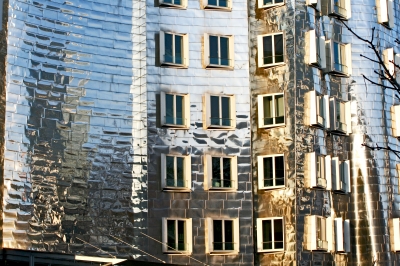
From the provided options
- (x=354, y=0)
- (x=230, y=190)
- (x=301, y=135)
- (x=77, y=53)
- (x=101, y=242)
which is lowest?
(x=101, y=242)

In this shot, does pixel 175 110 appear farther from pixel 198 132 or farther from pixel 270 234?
pixel 270 234

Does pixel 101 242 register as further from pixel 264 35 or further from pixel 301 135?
pixel 264 35

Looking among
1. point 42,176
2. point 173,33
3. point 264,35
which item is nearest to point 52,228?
point 42,176

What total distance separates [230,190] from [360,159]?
24.6 feet

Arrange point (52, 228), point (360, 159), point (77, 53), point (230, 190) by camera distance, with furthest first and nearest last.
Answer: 1. point (360, 159)
2. point (230, 190)
3. point (77, 53)
4. point (52, 228)

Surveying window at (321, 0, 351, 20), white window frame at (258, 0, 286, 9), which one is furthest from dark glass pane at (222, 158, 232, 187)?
window at (321, 0, 351, 20)

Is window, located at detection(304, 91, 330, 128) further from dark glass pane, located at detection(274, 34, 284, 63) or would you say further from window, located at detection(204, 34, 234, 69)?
window, located at detection(204, 34, 234, 69)

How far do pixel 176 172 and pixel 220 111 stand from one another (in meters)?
3.86

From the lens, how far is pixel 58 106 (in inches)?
1296

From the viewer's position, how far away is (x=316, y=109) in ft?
123

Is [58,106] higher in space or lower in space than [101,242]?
higher

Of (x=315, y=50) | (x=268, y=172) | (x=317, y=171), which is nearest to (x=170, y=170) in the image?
(x=268, y=172)

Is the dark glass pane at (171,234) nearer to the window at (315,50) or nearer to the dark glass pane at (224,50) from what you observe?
the dark glass pane at (224,50)

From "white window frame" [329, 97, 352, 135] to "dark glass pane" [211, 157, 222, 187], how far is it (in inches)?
249
